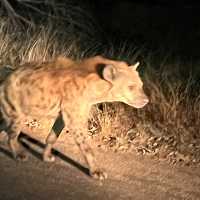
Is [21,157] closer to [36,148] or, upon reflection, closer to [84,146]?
[36,148]

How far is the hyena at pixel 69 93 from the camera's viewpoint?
22.1 feet

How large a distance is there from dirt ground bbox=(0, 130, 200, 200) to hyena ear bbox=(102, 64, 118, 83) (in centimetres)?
98

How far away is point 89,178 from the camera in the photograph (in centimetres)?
674

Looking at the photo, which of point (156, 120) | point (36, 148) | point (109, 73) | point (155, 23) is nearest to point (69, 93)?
point (109, 73)

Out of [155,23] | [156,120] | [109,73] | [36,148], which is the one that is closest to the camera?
[109,73]

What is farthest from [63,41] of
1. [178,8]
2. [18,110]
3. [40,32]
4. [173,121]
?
[178,8]

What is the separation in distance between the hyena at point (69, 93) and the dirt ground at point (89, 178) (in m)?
0.18

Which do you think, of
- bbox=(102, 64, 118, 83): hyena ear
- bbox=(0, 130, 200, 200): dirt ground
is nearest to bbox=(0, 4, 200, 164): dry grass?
bbox=(0, 130, 200, 200): dirt ground

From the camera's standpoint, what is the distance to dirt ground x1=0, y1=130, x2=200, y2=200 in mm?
6309

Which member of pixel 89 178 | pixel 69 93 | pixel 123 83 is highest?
pixel 123 83

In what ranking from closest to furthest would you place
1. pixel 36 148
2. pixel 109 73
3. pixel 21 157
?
pixel 109 73, pixel 21 157, pixel 36 148

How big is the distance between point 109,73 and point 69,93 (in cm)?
45

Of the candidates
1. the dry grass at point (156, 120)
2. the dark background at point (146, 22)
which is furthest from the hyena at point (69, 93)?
the dark background at point (146, 22)

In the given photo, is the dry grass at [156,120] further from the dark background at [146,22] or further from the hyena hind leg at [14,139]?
the dark background at [146,22]
